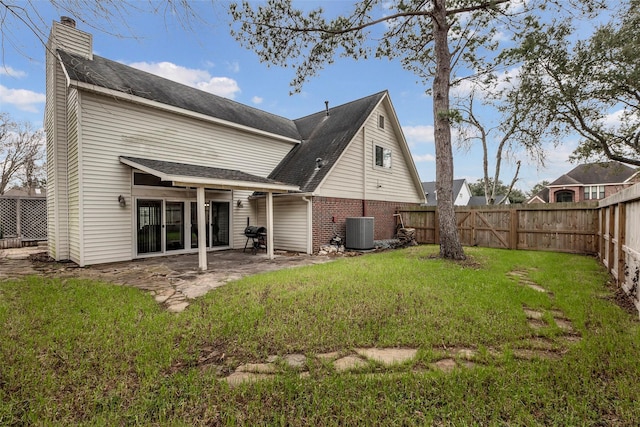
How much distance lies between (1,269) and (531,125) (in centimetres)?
2200

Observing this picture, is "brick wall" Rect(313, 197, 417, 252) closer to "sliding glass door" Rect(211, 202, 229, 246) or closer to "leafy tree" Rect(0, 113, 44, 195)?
"sliding glass door" Rect(211, 202, 229, 246)

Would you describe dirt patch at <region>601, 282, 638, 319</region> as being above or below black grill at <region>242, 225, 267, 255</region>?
below

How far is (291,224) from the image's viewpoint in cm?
1084

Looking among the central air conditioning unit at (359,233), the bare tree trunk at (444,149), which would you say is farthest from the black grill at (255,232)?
the bare tree trunk at (444,149)

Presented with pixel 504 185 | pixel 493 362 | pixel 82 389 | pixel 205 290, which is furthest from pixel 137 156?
pixel 504 185

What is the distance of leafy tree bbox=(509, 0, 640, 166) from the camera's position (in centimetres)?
1096

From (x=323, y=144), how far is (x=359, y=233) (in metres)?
4.42

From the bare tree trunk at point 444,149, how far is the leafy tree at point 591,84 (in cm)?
326

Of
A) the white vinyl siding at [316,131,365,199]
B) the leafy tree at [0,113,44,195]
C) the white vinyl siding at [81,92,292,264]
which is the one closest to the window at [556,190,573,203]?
the white vinyl siding at [316,131,365,199]

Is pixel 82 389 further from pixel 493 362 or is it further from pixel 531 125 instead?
pixel 531 125

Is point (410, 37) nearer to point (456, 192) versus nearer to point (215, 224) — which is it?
point (215, 224)

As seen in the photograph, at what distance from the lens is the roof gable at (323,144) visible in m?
10.9

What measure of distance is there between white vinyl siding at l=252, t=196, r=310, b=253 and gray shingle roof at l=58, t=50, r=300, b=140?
12.5ft

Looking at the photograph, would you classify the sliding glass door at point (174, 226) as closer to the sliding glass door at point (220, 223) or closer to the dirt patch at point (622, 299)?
the sliding glass door at point (220, 223)
